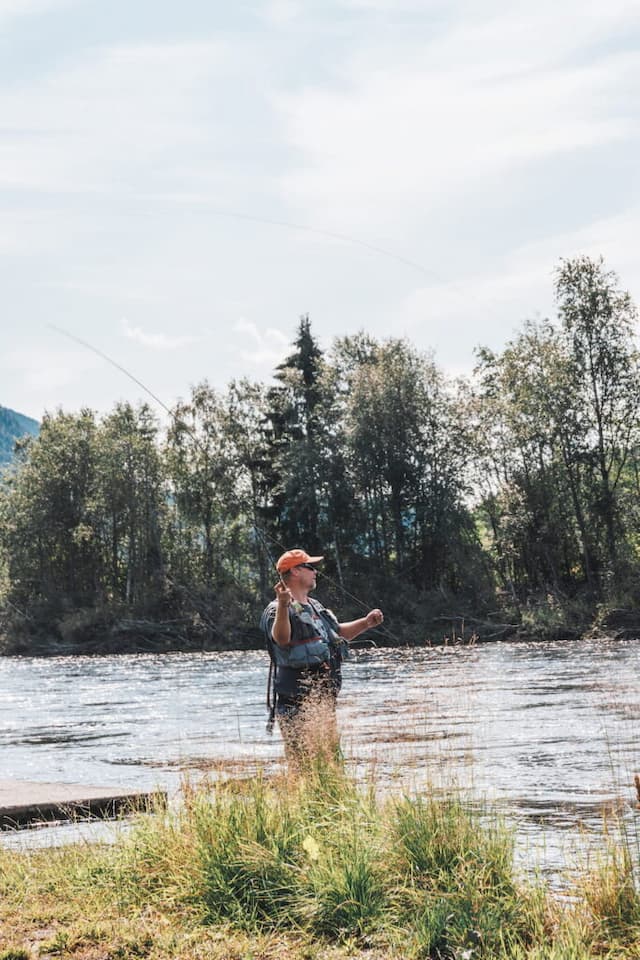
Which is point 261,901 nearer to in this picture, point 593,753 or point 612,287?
point 593,753

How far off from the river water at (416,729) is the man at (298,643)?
261mm

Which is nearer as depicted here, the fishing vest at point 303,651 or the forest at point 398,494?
the fishing vest at point 303,651

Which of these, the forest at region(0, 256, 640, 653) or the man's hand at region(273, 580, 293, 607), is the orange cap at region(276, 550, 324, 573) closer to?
the man's hand at region(273, 580, 293, 607)

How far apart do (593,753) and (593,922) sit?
24.3ft

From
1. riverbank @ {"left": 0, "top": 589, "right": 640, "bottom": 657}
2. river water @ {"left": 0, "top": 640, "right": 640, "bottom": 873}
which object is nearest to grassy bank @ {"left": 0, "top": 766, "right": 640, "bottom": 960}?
river water @ {"left": 0, "top": 640, "right": 640, "bottom": 873}

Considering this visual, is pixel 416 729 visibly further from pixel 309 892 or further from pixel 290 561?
pixel 309 892

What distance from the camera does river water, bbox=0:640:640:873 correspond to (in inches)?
252

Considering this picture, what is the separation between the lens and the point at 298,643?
271 inches

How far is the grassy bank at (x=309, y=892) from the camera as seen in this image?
405cm

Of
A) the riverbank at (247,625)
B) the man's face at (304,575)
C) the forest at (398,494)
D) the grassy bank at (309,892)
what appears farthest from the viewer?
the forest at (398,494)

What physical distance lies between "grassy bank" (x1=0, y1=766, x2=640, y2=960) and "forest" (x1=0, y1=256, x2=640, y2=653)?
32376mm

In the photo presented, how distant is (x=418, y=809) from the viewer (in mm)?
4988

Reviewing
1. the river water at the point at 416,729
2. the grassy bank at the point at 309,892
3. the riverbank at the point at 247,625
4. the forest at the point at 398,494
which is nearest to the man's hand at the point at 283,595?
the river water at the point at 416,729

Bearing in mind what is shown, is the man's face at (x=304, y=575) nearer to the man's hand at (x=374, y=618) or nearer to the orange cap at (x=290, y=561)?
the orange cap at (x=290, y=561)
